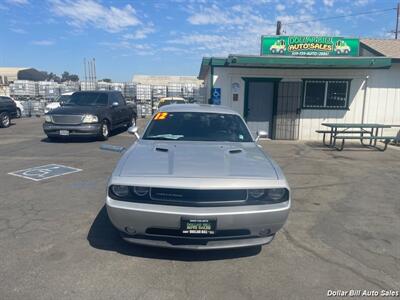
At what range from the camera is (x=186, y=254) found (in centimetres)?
364

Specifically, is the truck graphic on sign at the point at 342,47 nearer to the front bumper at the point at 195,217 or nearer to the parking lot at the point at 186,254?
the parking lot at the point at 186,254

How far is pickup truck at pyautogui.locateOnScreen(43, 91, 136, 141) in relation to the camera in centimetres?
1130

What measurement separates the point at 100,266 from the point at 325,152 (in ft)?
30.1

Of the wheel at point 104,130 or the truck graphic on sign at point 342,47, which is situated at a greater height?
the truck graphic on sign at point 342,47

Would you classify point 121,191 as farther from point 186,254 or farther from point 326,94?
point 326,94

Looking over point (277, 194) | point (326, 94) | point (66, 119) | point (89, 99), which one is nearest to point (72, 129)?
point (66, 119)

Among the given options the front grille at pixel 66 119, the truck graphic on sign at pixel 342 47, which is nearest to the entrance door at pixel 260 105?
the truck graphic on sign at pixel 342 47

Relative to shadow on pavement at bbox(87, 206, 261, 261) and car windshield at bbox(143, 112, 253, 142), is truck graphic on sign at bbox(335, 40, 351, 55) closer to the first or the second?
car windshield at bbox(143, 112, 253, 142)

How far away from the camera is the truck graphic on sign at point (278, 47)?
14.9 m

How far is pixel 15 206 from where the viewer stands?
203 inches

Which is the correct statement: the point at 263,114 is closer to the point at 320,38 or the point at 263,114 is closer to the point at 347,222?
the point at 320,38

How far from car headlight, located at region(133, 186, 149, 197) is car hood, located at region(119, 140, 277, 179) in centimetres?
13

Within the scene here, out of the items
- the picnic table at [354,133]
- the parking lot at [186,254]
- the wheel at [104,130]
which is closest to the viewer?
the parking lot at [186,254]

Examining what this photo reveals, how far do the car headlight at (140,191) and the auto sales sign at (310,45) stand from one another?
12895 millimetres
